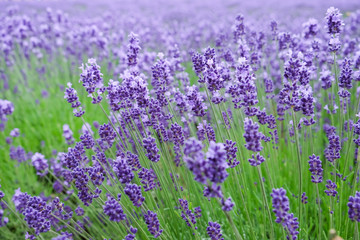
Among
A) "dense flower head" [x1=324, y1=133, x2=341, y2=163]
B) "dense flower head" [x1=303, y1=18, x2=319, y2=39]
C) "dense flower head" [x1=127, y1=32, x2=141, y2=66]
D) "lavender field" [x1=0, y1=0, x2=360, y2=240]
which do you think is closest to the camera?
"lavender field" [x1=0, y1=0, x2=360, y2=240]

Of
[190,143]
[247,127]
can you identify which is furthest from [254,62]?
[190,143]

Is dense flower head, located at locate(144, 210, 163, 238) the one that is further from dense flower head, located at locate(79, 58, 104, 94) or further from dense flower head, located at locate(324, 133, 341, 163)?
dense flower head, located at locate(324, 133, 341, 163)

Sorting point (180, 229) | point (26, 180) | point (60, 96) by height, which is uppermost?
point (60, 96)

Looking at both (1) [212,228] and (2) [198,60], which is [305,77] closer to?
(2) [198,60]

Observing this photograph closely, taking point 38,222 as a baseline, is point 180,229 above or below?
above

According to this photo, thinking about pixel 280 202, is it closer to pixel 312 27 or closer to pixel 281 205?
pixel 281 205

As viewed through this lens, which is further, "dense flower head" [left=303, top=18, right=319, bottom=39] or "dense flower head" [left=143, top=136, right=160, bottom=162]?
"dense flower head" [left=303, top=18, right=319, bottom=39]

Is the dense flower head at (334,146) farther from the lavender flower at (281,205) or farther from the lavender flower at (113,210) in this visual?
the lavender flower at (113,210)

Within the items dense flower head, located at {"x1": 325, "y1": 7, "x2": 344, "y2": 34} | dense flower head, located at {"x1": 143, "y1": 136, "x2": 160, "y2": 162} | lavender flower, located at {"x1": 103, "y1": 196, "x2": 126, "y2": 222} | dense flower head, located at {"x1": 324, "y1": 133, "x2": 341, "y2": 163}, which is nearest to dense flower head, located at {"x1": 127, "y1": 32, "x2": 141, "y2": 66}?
dense flower head, located at {"x1": 143, "y1": 136, "x2": 160, "y2": 162}

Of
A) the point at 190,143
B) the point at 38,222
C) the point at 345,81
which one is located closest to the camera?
the point at 190,143
